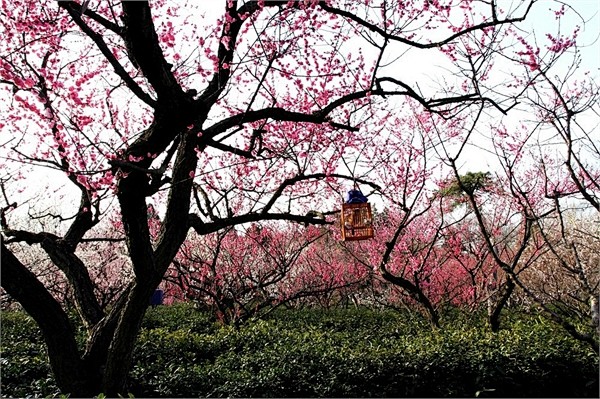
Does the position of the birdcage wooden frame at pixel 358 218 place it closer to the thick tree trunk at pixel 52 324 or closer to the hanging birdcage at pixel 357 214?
the hanging birdcage at pixel 357 214

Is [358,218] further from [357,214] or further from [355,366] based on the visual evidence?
[355,366]

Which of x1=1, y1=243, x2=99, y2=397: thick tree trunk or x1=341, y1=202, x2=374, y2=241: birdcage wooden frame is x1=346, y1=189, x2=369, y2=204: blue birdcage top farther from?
x1=1, y1=243, x2=99, y2=397: thick tree trunk

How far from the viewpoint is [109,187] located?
338 centimetres

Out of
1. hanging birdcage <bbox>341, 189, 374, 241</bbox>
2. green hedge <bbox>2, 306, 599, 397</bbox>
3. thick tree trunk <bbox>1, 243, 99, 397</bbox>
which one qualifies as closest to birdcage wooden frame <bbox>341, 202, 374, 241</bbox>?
hanging birdcage <bbox>341, 189, 374, 241</bbox>

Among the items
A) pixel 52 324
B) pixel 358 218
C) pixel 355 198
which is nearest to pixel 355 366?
pixel 358 218

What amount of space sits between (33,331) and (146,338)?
2311mm

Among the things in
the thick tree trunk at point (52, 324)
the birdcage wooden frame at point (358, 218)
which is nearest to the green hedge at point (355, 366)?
the thick tree trunk at point (52, 324)

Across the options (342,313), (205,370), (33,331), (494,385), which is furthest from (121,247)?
(494,385)

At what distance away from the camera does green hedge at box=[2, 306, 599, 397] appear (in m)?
4.22

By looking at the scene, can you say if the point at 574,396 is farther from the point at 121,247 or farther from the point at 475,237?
the point at 121,247

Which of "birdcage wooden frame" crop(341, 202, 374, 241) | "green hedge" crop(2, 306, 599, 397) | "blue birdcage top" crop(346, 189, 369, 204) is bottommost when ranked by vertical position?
"green hedge" crop(2, 306, 599, 397)

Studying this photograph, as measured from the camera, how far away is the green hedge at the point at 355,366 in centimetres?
422

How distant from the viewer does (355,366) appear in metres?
4.40

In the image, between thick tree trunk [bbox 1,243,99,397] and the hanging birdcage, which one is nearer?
thick tree trunk [bbox 1,243,99,397]
